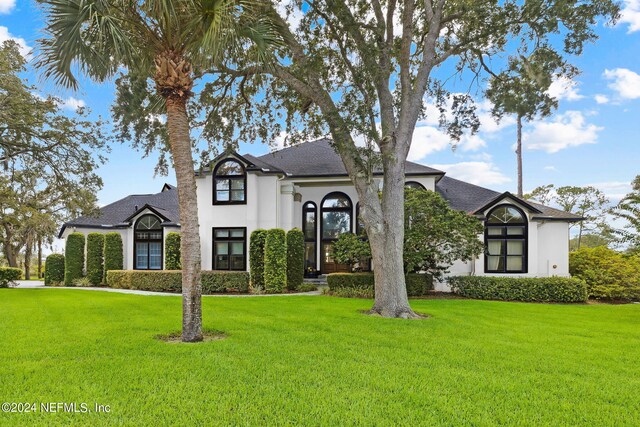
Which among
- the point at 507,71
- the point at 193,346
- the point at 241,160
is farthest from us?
the point at 241,160

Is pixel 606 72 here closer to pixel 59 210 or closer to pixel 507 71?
pixel 507 71

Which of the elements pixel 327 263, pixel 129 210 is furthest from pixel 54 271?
Result: pixel 327 263

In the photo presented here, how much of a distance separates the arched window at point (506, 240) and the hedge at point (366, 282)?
3.47 m

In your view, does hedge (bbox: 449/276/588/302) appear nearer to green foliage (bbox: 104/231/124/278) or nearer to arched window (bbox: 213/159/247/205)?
arched window (bbox: 213/159/247/205)

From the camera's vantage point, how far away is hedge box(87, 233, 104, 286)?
18.7 m

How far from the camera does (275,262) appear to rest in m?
15.7

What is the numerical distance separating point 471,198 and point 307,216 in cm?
860

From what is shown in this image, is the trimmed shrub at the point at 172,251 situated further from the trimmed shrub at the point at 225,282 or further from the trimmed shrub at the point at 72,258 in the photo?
the trimmed shrub at the point at 72,258

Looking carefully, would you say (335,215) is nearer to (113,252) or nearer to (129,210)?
(113,252)

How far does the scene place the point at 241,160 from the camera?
17.6m

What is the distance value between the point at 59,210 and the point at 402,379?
31570 millimetres

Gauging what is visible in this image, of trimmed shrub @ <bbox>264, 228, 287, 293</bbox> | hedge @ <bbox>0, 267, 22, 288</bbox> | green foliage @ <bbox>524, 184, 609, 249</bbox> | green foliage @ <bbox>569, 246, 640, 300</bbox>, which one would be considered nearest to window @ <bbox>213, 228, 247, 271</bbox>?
trimmed shrub @ <bbox>264, 228, 287, 293</bbox>

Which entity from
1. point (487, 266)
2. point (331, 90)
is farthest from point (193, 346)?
point (487, 266)

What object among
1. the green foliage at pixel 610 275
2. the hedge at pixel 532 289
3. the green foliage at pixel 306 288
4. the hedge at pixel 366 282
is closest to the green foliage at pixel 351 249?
the hedge at pixel 366 282
